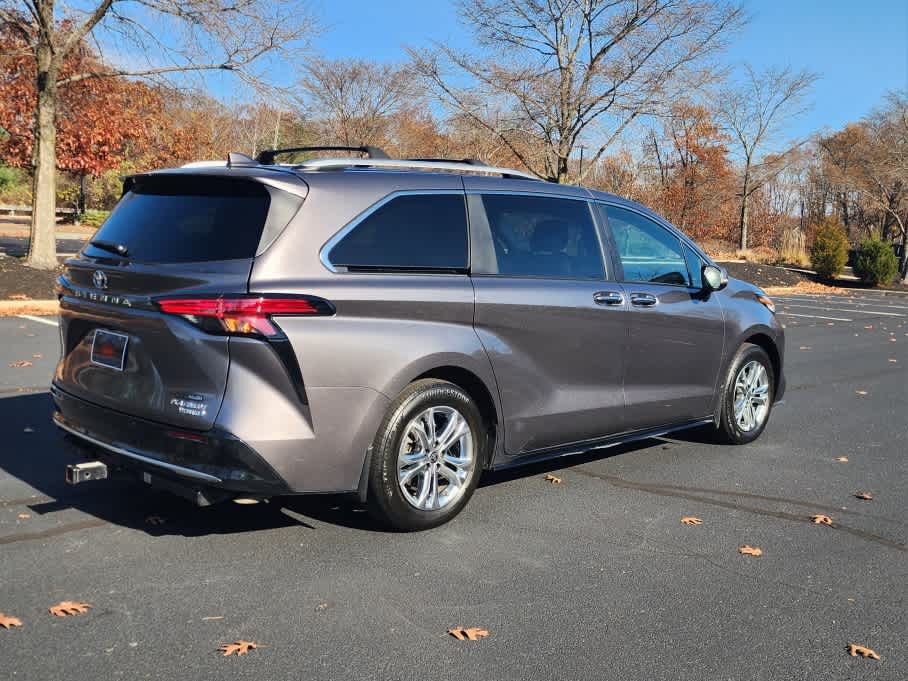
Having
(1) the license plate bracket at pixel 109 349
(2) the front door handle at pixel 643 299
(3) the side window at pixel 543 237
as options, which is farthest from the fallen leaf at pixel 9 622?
(2) the front door handle at pixel 643 299

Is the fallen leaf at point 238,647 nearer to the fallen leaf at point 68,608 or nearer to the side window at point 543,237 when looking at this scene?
the fallen leaf at point 68,608

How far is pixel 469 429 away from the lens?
4.79 metres

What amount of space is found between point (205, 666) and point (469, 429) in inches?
78.4

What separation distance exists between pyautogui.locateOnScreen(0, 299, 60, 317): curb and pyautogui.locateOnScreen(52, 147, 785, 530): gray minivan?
1009cm

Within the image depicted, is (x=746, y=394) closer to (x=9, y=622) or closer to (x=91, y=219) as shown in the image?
(x=9, y=622)

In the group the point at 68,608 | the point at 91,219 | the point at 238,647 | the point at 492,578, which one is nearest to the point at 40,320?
the point at 68,608

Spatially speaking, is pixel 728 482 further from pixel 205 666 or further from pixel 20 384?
pixel 20 384

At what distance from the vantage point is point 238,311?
393 centimetres

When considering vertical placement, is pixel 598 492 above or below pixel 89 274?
below

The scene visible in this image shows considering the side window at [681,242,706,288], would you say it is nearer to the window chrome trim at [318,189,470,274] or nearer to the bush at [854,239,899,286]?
the window chrome trim at [318,189,470,274]

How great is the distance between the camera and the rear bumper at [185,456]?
395 cm

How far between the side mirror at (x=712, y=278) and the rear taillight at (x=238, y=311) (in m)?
3.30

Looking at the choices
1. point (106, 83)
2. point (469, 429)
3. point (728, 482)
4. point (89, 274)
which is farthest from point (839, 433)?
point (106, 83)

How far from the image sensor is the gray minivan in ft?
13.1
